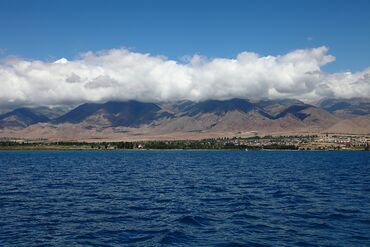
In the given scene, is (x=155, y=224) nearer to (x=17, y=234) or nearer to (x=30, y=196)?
(x=17, y=234)

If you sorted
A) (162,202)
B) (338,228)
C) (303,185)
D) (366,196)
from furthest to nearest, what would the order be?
(303,185), (366,196), (162,202), (338,228)

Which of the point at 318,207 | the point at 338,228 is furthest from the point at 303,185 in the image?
the point at 338,228

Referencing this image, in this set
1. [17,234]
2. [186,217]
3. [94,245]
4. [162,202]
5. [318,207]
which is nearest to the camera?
[94,245]

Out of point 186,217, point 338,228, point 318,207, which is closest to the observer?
point 338,228

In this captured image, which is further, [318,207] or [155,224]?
[318,207]

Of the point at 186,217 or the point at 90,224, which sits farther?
the point at 186,217

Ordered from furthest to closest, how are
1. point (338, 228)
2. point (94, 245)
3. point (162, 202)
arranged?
1. point (162, 202)
2. point (338, 228)
3. point (94, 245)

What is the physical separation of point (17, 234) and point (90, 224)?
8.67 metres

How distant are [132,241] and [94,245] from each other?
3921mm

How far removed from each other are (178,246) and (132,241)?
4994mm

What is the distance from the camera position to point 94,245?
45156 mm

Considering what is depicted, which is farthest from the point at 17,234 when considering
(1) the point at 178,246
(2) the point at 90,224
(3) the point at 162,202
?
(3) the point at 162,202

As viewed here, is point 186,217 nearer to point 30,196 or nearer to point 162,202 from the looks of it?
point 162,202

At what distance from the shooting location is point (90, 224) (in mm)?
55094
